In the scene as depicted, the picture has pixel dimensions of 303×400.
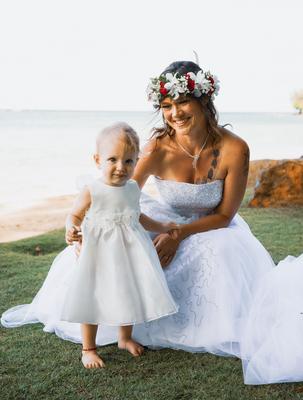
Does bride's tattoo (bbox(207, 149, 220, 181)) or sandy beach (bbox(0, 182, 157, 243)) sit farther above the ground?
bride's tattoo (bbox(207, 149, 220, 181))

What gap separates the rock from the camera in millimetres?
7707

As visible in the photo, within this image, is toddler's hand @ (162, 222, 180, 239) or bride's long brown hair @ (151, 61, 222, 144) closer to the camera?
toddler's hand @ (162, 222, 180, 239)

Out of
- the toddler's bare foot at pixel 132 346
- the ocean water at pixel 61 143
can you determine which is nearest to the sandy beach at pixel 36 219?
the ocean water at pixel 61 143

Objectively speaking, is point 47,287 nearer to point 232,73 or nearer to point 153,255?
point 153,255

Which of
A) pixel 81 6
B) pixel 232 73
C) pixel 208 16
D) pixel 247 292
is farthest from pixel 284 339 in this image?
pixel 232 73

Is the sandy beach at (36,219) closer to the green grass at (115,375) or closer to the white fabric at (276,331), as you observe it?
the green grass at (115,375)

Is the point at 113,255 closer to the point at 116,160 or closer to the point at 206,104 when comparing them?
the point at 116,160

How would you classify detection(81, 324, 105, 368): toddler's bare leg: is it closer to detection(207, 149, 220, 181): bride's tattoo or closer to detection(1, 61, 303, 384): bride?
detection(1, 61, 303, 384): bride

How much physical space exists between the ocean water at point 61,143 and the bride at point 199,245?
24cm

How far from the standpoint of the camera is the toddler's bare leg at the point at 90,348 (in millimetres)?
2697

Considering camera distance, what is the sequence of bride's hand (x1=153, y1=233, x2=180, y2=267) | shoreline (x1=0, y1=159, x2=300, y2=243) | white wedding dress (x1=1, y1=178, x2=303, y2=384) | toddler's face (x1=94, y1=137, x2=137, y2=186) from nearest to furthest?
1. toddler's face (x1=94, y1=137, x2=137, y2=186)
2. white wedding dress (x1=1, y1=178, x2=303, y2=384)
3. bride's hand (x1=153, y1=233, x2=180, y2=267)
4. shoreline (x1=0, y1=159, x2=300, y2=243)

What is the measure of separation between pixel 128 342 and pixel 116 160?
0.97 metres

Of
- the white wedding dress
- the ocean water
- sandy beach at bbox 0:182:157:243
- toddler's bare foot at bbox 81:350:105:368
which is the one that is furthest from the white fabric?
sandy beach at bbox 0:182:157:243

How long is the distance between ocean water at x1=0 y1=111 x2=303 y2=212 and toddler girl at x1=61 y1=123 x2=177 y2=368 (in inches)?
30.5
